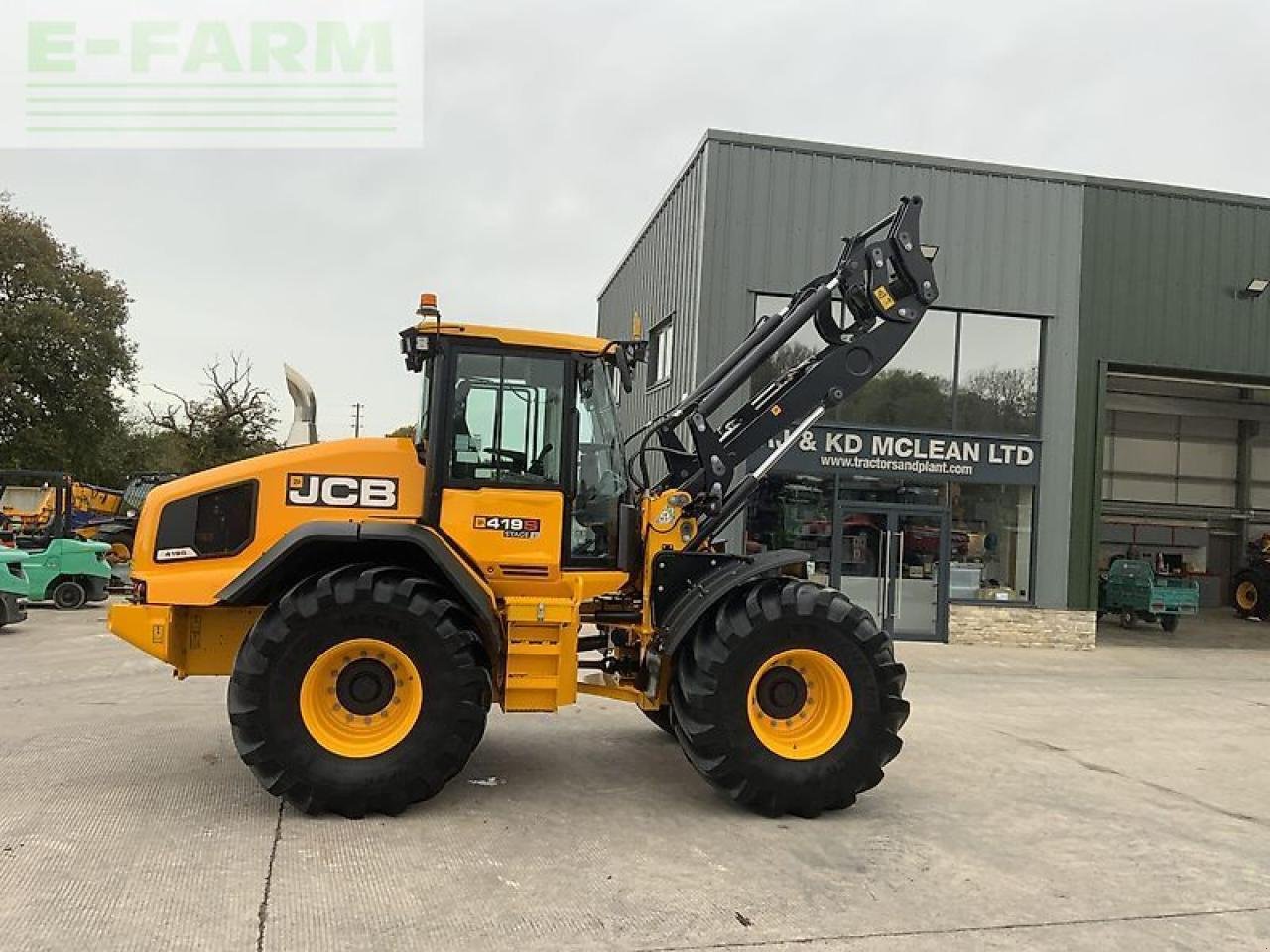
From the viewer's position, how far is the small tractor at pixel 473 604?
5297mm

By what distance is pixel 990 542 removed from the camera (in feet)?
51.4

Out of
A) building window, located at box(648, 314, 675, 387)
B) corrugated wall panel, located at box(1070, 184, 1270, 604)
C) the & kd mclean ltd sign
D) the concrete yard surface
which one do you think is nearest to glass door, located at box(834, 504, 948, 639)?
the & kd mclean ltd sign

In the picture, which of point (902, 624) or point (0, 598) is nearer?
point (0, 598)

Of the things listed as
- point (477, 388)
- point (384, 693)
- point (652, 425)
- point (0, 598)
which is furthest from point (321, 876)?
point (0, 598)

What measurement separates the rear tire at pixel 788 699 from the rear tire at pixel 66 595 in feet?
45.7

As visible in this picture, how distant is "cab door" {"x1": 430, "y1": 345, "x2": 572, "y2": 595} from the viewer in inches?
225

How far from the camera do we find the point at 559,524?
5.82 metres

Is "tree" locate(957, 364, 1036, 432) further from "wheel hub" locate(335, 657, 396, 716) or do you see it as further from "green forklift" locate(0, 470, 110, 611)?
"green forklift" locate(0, 470, 110, 611)

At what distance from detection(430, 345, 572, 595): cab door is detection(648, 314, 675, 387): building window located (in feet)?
32.9

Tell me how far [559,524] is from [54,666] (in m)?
7.39

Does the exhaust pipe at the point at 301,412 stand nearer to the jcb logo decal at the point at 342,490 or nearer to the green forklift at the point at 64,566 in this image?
the jcb logo decal at the point at 342,490

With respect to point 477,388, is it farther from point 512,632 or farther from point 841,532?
point 841,532

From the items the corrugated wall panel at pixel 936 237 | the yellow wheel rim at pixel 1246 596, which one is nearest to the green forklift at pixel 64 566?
the corrugated wall panel at pixel 936 237

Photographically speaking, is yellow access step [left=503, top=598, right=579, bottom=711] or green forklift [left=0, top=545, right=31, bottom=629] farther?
green forklift [left=0, top=545, right=31, bottom=629]
